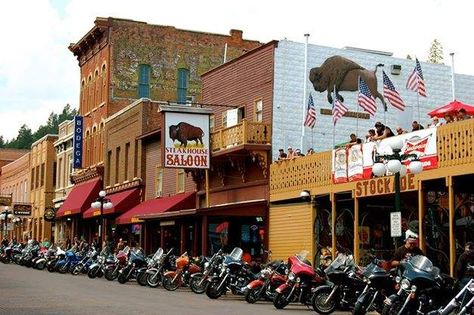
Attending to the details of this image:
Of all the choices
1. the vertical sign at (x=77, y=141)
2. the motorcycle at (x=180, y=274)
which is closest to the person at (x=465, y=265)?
the motorcycle at (x=180, y=274)

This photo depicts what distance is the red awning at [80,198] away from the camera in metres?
51.2

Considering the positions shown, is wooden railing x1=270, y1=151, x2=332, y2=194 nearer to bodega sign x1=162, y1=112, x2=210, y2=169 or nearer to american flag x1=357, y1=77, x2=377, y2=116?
american flag x1=357, y1=77, x2=377, y2=116

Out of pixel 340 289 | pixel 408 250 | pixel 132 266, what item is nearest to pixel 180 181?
pixel 132 266

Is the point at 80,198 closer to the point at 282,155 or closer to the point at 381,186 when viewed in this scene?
the point at 282,155

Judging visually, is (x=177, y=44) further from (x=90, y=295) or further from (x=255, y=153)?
(x=90, y=295)

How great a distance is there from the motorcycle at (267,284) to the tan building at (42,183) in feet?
149

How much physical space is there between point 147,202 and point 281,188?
13200 mm

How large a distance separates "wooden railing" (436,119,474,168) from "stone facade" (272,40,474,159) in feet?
32.5

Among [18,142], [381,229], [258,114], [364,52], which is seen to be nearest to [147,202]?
[258,114]

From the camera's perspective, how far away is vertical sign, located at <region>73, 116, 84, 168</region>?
2194 inches

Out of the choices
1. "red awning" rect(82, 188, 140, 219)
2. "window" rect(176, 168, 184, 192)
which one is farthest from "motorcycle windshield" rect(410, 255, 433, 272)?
"red awning" rect(82, 188, 140, 219)

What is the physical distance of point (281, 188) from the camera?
3158cm

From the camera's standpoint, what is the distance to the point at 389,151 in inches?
973

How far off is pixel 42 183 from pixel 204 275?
45745 mm
